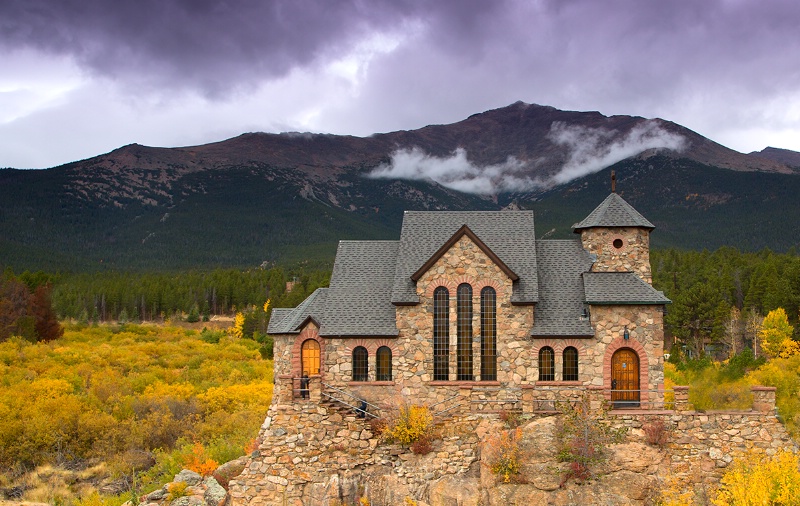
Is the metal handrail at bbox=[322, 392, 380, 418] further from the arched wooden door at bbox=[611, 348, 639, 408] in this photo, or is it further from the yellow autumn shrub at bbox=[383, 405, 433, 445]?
the arched wooden door at bbox=[611, 348, 639, 408]

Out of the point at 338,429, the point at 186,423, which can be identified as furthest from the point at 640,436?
the point at 186,423

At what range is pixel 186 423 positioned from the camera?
43.8 meters

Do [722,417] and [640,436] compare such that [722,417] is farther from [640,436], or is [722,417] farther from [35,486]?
[35,486]

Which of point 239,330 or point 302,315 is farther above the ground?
point 302,315

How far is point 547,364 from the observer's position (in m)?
29.9

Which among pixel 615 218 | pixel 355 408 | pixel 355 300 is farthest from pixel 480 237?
pixel 355 408

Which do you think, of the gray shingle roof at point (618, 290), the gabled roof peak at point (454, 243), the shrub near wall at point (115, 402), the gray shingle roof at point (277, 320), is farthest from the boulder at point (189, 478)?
the gray shingle roof at point (618, 290)

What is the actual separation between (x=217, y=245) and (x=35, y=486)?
163342 mm

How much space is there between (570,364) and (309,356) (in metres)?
11.3

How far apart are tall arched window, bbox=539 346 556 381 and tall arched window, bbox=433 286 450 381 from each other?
3830 millimetres

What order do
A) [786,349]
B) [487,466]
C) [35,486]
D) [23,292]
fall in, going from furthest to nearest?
[23,292], [786,349], [35,486], [487,466]

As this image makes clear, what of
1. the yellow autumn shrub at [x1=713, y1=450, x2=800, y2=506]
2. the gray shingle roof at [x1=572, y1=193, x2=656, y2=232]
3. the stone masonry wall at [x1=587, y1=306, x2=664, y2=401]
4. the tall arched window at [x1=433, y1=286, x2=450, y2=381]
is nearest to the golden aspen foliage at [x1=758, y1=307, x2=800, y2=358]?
the gray shingle roof at [x1=572, y1=193, x2=656, y2=232]

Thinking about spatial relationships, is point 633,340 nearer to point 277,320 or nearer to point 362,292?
point 362,292

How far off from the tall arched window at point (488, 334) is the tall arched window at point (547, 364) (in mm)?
1881
